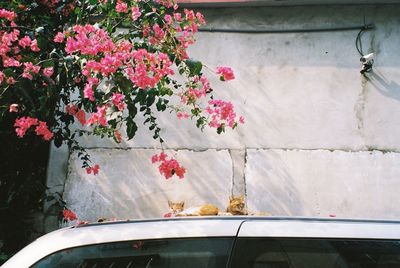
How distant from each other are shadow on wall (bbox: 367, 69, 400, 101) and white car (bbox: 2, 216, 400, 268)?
3440 millimetres

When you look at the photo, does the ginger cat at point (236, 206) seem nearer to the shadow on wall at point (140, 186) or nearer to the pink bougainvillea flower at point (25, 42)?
the shadow on wall at point (140, 186)

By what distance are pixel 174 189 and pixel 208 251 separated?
11.0ft

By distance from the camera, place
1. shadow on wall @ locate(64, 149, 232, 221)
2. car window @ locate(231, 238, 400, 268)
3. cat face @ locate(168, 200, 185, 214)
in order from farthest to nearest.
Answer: shadow on wall @ locate(64, 149, 232, 221) → cat face @ locate(168, 200, 185, 214) → car window @ locate(231, 238, 400, 268)

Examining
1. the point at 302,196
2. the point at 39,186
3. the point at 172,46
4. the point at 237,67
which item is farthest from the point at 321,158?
the point at 39,186

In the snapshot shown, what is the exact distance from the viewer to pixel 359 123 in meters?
→ 5.05

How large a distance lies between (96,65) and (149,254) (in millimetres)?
1538

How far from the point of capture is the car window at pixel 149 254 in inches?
73.1

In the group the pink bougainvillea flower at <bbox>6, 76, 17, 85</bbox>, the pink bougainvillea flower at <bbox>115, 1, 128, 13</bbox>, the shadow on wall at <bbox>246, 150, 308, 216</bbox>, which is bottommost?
the shadow on wall at <bbox>246, 150, 308, 216</bbox>

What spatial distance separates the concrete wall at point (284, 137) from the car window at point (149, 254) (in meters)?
3.20

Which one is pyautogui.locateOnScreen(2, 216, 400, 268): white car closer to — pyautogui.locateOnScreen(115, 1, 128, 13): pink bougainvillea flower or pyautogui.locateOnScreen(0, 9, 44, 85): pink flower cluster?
pyautogui.locateOnScreen(0, 9, 44, 85): pink flower cluster

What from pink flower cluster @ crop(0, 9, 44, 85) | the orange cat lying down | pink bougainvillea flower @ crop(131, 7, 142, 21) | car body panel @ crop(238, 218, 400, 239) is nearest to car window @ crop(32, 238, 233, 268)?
car body panel @ crop(238, 218, 400, 239)

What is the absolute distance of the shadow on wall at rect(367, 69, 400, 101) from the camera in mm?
5027

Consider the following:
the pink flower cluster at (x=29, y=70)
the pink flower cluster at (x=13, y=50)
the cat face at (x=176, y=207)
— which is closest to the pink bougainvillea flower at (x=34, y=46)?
the pink flower cluster at (x=13, y=50)

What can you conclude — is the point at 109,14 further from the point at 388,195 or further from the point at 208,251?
the point at 388,195
